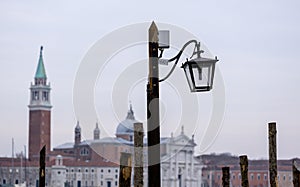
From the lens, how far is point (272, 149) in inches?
323

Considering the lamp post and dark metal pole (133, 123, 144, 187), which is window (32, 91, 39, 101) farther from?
the lamp post

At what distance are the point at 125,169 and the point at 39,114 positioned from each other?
6225 centimetres

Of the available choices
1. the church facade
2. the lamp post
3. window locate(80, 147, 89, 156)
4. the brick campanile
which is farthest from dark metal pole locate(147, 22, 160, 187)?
window locate(80, 147, 89, 156)

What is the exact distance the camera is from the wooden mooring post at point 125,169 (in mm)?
5547

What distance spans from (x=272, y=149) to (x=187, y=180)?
57.5 metres

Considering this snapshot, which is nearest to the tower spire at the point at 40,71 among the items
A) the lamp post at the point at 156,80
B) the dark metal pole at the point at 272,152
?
the dark metal pole at the point at 272,152

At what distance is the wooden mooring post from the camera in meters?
5.55

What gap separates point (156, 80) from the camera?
457 centimetres

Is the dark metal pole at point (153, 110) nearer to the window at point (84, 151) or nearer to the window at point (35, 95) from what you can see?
the window at point (84, 151)

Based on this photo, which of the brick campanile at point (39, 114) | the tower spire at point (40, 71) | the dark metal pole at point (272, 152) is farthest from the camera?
the tower spire at point (40, 71)

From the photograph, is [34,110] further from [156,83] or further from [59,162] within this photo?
[156,83]

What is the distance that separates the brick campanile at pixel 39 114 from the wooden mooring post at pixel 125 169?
194ft

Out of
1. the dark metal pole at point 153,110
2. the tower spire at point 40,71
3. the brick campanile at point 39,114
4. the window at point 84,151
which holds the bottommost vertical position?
the dark metal pole at point 153,110

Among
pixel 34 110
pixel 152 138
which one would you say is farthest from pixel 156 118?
pixel 34 110
